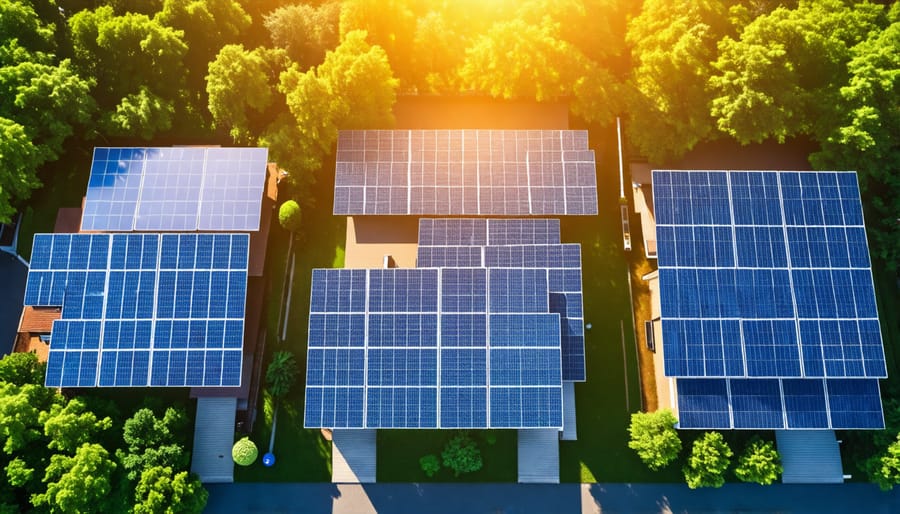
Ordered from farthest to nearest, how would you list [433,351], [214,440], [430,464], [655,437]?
[214,440]
[430,464]
[655,437]
[433,351]

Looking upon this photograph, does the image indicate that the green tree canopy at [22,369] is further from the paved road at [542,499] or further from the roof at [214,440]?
the paved road at [542,499]

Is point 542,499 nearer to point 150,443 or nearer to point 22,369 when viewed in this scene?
point 150,443

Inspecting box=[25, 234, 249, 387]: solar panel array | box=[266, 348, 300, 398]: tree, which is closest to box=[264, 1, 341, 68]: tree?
box=[25, 234, 249, 387]: solar panel array

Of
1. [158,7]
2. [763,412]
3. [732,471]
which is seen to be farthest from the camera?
[158,7]

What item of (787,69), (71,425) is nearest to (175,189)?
(71,425)

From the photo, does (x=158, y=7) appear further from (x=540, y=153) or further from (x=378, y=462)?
(x=378, y=462)

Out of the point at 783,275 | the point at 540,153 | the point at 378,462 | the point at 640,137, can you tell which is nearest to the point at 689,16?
the point at 640,137
